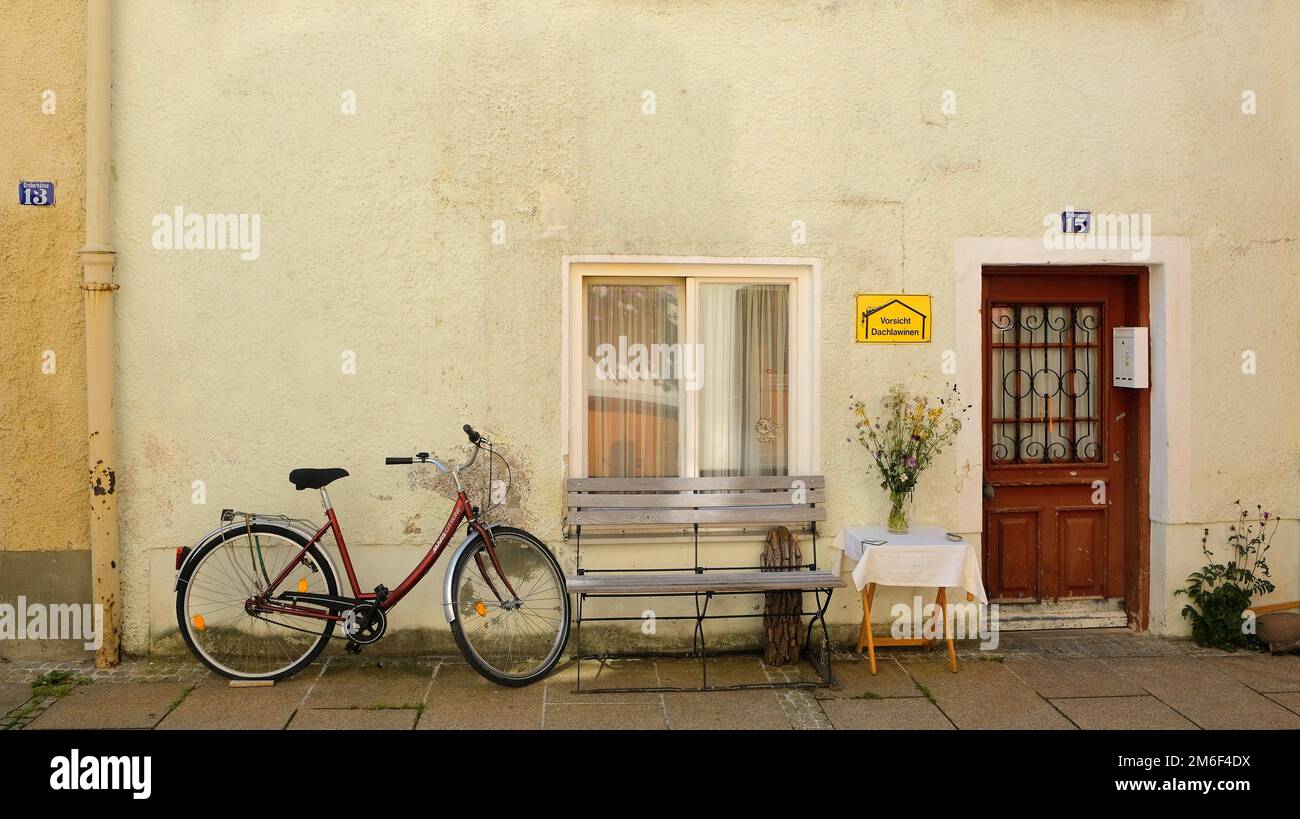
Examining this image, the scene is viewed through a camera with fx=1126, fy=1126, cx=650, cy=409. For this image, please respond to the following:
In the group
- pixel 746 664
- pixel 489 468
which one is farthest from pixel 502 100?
pixel 746 664

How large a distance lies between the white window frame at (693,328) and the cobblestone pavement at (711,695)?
48.1 inches

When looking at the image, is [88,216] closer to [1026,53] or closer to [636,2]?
[636,2]

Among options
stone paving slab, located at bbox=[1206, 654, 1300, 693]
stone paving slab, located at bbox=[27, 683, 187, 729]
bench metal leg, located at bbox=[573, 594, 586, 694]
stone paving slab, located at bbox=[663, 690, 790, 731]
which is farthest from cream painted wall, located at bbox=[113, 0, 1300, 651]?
stone paving slab, located at bbox=[1206, 654, 1300, 693]

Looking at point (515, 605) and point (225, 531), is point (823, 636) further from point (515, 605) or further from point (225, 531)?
point (225, 531)

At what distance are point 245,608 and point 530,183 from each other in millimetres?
2760

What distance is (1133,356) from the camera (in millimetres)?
6727

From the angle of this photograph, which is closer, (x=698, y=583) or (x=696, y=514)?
(x=698, y=583)

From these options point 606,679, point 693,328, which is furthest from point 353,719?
point 693,328

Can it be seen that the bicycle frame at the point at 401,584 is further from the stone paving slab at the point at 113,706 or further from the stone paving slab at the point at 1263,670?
the stone paving slab at the point at 1263,670

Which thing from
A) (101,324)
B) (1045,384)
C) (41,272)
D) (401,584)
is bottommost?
(401,584)

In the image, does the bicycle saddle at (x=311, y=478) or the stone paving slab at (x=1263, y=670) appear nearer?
the bicycle saddle at (x=311, y=478)

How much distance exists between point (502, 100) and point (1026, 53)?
9.96ft
